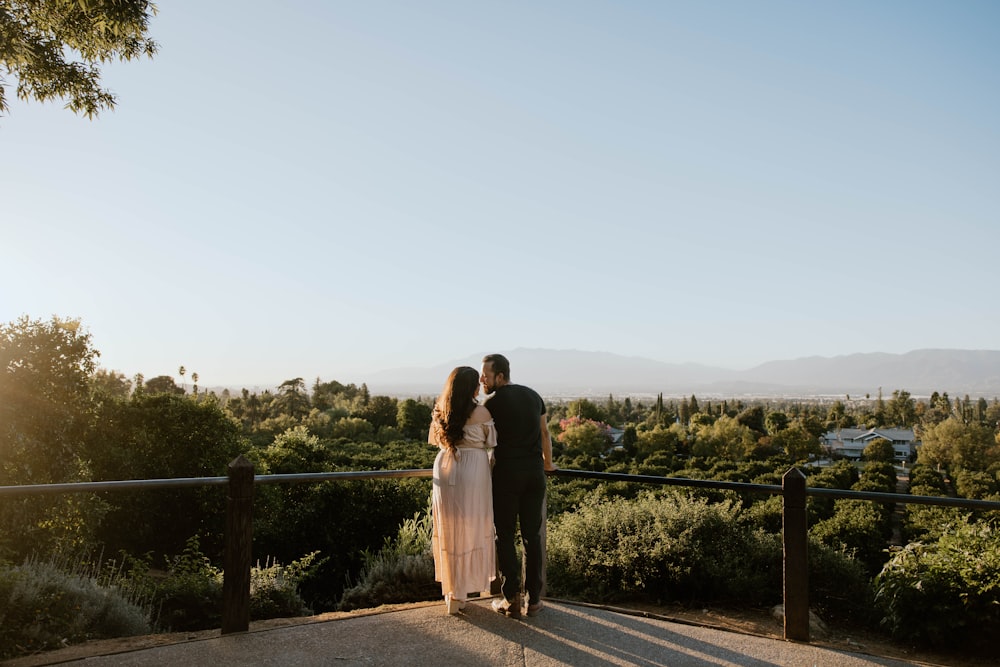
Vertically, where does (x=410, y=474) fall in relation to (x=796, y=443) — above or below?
above

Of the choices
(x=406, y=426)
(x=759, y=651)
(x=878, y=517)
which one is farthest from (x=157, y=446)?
(x=406, y=426)

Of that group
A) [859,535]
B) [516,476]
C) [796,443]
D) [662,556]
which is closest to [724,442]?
[796,443]

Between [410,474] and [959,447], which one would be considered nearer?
[410,474]

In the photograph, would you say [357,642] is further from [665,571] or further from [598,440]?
[598,440]

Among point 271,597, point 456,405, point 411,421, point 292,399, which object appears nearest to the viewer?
point 456,405

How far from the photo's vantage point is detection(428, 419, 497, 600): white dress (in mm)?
4211

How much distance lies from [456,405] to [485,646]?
4.46 feet

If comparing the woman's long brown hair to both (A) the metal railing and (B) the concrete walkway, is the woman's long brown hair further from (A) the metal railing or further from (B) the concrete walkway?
(B) the concrete walkway

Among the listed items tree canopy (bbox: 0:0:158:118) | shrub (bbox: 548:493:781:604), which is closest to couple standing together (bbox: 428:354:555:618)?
shrub (bbox: 548:493:781:604)

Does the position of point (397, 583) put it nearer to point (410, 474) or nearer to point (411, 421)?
point (410, 474)

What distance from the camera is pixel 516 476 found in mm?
4258

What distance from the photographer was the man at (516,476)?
167 inches

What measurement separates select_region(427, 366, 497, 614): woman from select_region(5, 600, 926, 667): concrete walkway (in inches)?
13.4

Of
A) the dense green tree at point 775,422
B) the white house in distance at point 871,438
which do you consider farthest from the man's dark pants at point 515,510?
the white house in distance at point 871,438
